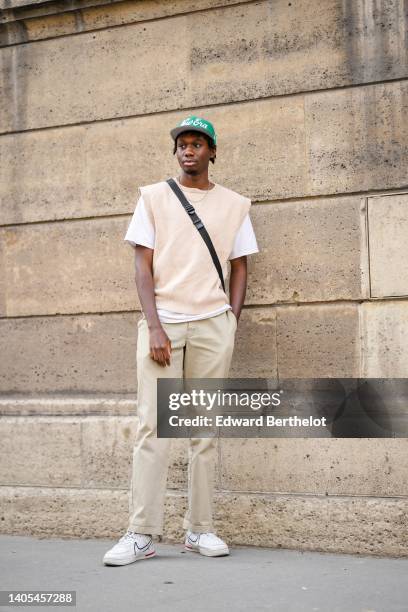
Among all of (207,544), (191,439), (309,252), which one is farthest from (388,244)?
(207,544)

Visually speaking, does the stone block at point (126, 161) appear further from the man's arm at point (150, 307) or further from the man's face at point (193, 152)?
the man's arm at point (150, 307)

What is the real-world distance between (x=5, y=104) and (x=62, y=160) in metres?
0.63

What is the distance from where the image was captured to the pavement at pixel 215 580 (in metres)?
4.17

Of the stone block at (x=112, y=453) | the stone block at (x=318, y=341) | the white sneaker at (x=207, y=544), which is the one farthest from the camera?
the stone block at (x=112, y=453)

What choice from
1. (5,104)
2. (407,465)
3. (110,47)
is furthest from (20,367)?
(407,465)

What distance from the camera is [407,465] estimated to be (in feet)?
17.3

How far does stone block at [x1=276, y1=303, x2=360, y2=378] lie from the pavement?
3.62 ft

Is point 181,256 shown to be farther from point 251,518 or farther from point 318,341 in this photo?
point 251,518

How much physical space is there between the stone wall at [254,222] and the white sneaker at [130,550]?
0.63m

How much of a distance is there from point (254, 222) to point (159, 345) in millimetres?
1194

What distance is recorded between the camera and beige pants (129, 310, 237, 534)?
5.06m

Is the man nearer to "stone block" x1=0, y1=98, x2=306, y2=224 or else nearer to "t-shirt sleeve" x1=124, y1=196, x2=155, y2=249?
"t-shirt sleeve" x1=124, y1=196, x2=155, y2=249

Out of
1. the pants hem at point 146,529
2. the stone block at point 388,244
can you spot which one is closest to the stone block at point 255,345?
the stone block at point 388,244

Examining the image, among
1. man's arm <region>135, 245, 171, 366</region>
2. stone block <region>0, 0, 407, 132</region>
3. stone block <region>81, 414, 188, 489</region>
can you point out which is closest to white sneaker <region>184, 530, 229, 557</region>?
stone block <region>81, 414, 188, 489</region>
